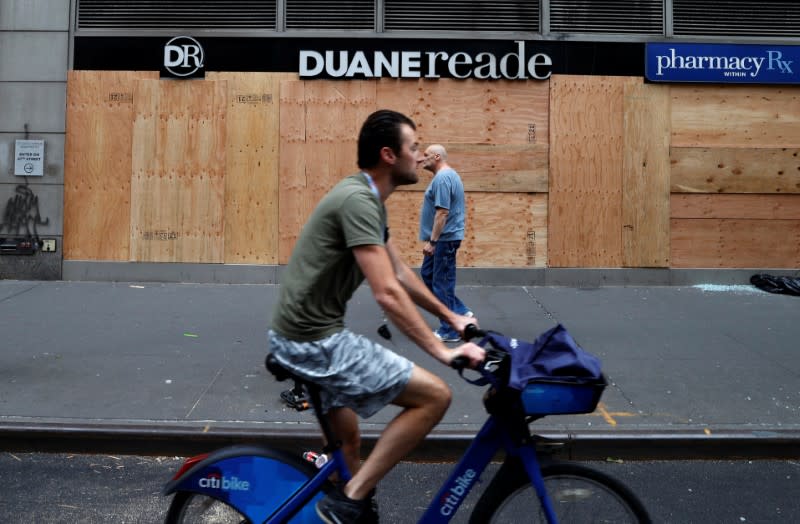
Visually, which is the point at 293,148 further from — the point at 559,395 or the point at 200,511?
the point at 559,395

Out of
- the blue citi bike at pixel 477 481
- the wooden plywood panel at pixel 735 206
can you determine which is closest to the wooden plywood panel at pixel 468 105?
the wooden plywood panel at pixel 735 206

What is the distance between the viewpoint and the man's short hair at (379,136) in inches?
119

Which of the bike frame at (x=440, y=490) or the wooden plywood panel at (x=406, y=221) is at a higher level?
the wooden plywood panel at (x=406, y=221)

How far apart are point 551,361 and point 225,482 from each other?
1311 mm

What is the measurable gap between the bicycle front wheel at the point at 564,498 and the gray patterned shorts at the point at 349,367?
0.53 meters

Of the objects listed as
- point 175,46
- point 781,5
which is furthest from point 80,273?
point 781,5

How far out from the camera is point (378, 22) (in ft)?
37.8

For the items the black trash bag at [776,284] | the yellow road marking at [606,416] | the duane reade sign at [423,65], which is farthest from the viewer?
the duane reade sign at [423,65]

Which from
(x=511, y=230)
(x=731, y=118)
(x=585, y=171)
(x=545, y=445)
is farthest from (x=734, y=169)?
(x=545, y=445)

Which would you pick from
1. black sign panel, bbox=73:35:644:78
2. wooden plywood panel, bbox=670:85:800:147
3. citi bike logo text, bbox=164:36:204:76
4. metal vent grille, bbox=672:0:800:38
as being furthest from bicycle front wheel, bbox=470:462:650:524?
metal vent grille, bbox=672:0:800:38

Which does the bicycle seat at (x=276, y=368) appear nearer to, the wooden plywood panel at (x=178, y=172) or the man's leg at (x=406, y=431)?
the man's leg at (x=406, y=431)

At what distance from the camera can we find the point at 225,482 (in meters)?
3.02

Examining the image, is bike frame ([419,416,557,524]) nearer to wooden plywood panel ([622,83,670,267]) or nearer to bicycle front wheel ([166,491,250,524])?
bicycle front wheel ([166,491,250,524])

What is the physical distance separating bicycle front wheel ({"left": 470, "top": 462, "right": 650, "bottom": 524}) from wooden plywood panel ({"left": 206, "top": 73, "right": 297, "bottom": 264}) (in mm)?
8909
